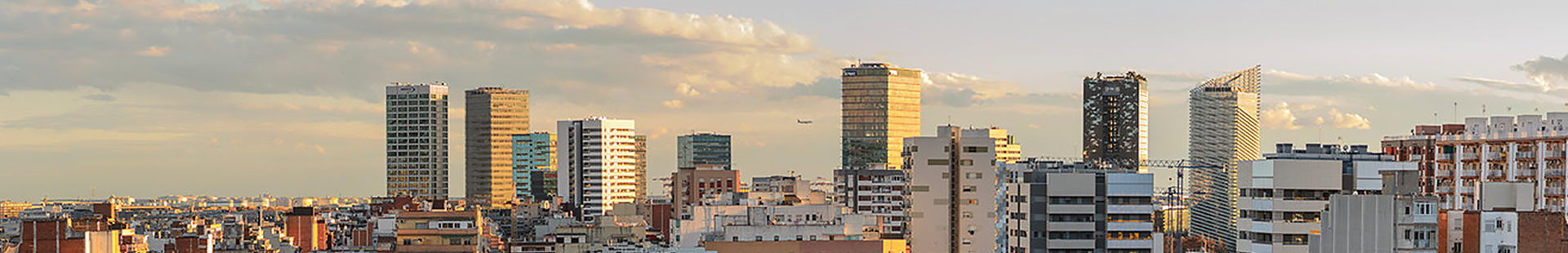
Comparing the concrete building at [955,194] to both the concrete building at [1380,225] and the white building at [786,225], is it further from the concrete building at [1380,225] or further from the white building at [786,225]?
the concrete building at [1380,225]

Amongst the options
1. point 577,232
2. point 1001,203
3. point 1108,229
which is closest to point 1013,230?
point 1108,229

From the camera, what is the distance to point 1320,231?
99.6 meters

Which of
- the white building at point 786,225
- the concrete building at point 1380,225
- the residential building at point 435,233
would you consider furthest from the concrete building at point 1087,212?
the residential building at point 435,233

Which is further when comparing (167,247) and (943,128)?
(167,247)

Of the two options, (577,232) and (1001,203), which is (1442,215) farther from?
(577,232)

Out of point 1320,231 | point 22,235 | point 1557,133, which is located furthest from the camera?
point 1557,133

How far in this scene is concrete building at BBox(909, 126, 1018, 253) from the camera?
556 feet

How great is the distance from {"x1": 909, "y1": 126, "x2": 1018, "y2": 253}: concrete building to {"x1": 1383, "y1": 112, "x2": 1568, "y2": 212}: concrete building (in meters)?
37.4

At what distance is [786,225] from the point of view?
17350 centimetres

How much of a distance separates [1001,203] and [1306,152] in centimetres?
8624

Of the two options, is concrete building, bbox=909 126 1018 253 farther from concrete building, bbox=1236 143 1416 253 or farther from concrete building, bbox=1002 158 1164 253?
concrete building, bbox=1236 143 1416 253

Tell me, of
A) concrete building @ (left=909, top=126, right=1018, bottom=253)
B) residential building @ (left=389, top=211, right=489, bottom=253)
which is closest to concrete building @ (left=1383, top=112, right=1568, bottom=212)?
concrete building @ (left=909, top=126, right=1018, bottom=253)

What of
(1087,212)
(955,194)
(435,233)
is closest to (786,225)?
(955,194)

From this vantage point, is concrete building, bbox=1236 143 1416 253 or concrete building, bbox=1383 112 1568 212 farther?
concrete building, bbox=1383 112 1568 212
